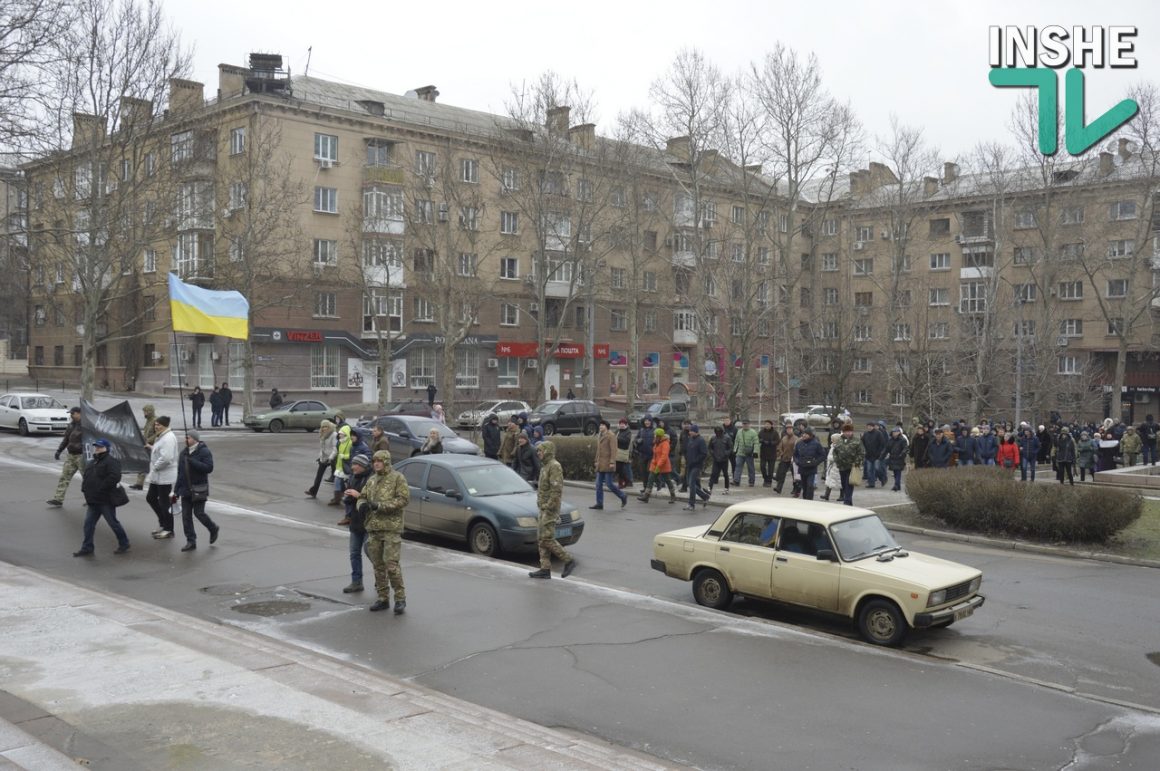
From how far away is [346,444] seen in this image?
17.7 meters

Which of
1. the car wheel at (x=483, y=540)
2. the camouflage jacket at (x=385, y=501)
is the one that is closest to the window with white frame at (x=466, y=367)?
the car wheel at (x=483, y=540)

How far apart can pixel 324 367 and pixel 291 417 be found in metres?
13.9

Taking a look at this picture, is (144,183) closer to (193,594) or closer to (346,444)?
(346,444)

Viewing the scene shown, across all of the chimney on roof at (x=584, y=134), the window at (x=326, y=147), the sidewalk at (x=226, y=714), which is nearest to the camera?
the sidewalk at (x=226, y=714)

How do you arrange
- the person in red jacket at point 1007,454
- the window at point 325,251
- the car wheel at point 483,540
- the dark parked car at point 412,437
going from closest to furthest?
1. the car wheel at point 483,540
2. the dark parked car at point 412,437
3. the person in red jacket at point 1007,454
4. the window at point 325,251

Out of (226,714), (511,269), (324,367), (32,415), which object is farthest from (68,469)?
(511,269)

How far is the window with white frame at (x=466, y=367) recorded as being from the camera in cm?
5741

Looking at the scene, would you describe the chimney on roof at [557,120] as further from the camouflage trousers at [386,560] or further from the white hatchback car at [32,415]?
the camouflage trousers at [386,560]

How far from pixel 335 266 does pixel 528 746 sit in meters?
45.4

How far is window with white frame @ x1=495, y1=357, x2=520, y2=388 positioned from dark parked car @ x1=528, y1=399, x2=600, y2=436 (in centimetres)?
1947

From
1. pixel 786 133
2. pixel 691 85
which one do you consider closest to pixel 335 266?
pixel 691 85

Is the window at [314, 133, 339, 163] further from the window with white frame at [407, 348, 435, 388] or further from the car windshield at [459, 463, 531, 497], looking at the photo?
the car windshield at [459, 463, 531, 497]

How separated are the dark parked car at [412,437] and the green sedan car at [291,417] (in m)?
13.1

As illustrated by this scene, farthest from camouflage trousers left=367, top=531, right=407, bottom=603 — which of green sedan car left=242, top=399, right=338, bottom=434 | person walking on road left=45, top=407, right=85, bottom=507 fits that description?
green sedan car left=242, top=399, right=338, bottom=434
